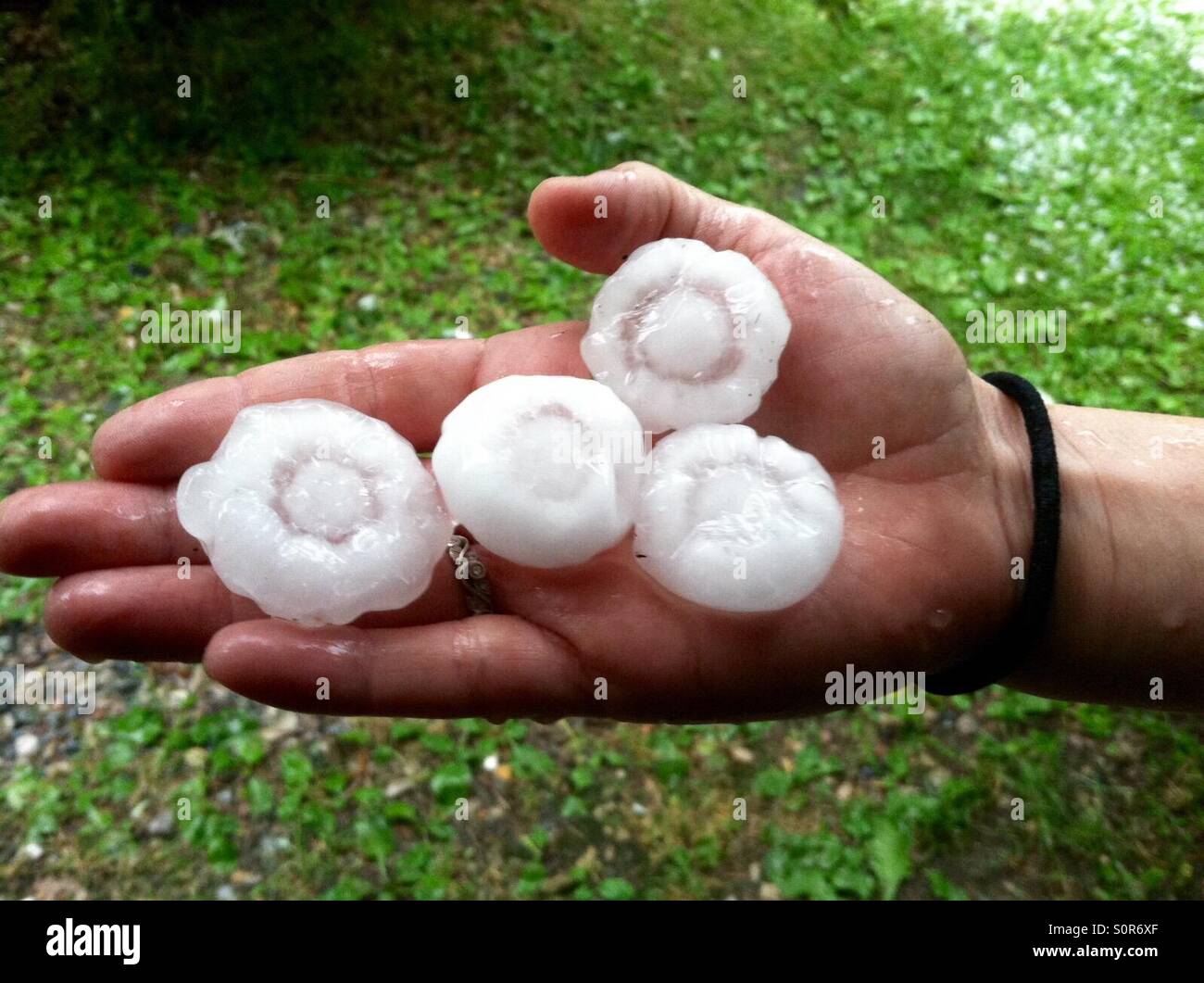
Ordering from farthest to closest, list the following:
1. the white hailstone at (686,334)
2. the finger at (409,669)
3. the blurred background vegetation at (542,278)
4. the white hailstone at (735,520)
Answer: the blurred background vegetation at (542,278), the white hailstone at (686,334), the white hailstone at (735,520), the finger at (409,669)

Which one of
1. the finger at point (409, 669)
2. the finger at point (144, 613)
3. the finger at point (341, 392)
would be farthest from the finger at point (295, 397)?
the finger at point (409, 669)

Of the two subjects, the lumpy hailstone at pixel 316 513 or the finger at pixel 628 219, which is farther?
the finger at pixel 628 219

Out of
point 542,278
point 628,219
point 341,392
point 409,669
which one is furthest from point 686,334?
point 542,278

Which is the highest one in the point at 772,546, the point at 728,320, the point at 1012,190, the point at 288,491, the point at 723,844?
the point at 1012,190

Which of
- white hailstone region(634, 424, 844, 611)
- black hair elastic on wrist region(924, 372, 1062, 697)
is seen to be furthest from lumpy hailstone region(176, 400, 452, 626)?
black hair elastic on wrist region(924, 372, 1062, 697)

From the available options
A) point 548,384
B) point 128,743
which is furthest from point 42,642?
point 548,384

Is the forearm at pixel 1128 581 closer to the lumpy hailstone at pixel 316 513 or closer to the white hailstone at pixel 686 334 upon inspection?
the white hailstone at pixel 686 334

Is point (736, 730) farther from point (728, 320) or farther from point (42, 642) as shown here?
point (42, 642)

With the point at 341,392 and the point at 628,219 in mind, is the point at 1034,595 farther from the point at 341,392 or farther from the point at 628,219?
the point at 341,392
